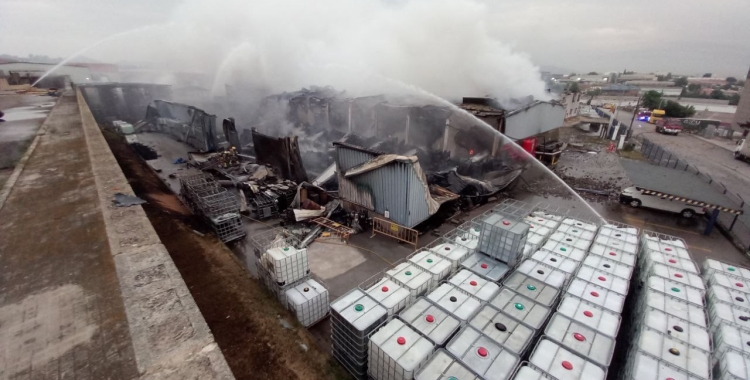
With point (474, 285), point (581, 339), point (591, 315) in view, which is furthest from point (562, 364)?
point (474, 285)

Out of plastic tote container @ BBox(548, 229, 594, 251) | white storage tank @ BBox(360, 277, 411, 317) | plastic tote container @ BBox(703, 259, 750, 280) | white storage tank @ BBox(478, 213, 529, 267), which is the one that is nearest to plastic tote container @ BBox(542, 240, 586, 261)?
plastic tote container @ BBox(548, 229, 594, 251)

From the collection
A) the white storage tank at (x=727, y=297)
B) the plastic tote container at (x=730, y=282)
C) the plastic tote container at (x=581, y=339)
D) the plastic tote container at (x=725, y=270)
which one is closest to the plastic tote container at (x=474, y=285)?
the plastic tote container at (x=581, y=339)

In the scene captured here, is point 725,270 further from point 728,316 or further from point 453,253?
point 453,253

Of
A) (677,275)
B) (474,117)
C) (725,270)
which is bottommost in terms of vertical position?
(725,270)

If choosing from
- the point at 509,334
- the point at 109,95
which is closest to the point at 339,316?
the point at 509,334

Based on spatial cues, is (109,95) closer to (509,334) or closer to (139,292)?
(139,292)

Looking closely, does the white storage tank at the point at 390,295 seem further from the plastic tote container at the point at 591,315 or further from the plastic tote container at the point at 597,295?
the plastic tote container at the point at 597,295
